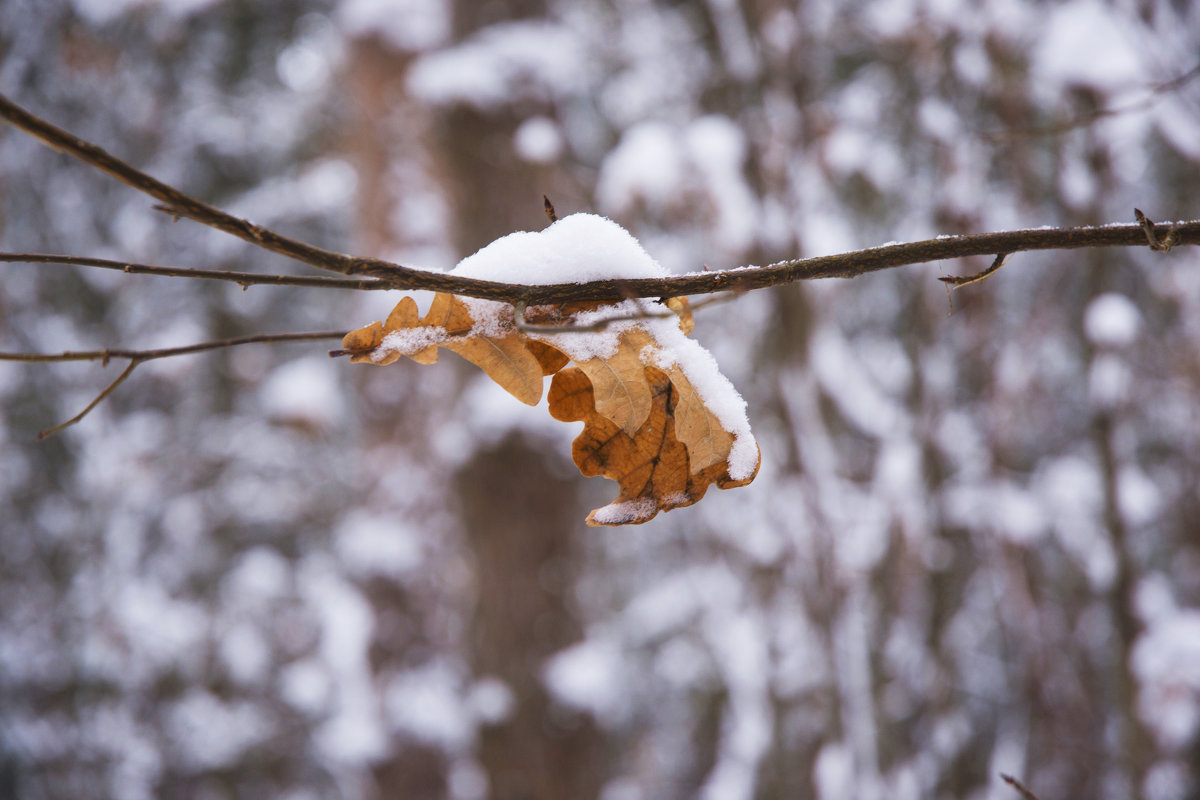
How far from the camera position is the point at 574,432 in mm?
2379

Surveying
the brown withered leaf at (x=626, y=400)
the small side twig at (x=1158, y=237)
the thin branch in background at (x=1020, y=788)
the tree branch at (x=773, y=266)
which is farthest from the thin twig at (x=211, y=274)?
the thin branch in background at (x=1020, y=788)

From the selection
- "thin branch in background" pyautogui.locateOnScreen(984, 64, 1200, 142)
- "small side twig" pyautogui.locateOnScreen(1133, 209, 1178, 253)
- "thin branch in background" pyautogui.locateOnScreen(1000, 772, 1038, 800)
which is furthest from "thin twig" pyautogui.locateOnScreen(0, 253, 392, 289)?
"thin branch in background" pyautogui.locateOnScreen(984, 64, 1200, 142)

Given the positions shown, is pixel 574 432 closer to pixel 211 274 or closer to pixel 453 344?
pixel 453 344

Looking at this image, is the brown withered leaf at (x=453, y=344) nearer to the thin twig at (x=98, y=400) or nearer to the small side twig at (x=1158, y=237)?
the thin twig at (x=98, y=400)

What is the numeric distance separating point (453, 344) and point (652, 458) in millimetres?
Answer: 200

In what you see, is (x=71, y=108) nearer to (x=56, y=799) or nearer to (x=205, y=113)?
(x=205, y=113)

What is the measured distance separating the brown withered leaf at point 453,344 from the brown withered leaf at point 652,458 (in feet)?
0.22

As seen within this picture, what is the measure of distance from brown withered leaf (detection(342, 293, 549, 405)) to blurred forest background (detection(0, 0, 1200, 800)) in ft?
2.59

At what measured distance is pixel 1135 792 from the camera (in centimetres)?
175

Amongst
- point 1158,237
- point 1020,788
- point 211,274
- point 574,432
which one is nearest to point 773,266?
point 1158,237

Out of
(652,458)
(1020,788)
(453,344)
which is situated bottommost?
(1020,788)

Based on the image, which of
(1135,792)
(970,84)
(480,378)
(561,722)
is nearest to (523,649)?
(561,722)

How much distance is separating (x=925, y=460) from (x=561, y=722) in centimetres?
154

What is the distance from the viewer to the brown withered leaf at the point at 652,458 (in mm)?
A: 559
